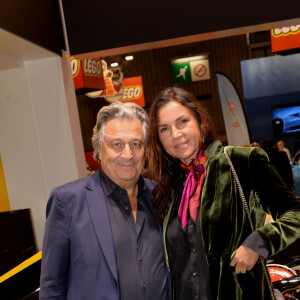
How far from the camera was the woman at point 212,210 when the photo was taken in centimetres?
154

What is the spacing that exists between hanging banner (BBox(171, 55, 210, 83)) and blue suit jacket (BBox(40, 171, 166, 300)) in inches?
517

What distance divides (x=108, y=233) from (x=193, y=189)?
1.46ft

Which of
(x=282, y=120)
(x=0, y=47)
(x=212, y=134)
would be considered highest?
(x=0, y=47)

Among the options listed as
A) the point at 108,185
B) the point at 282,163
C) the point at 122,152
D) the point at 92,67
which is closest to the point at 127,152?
the point at 122,152

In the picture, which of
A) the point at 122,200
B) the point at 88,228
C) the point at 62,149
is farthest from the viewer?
the point at 62,149

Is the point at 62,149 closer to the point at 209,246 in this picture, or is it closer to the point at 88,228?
the point at 88,228

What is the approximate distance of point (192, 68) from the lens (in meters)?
14.4

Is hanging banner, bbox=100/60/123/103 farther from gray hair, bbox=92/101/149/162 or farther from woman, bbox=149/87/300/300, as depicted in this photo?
woman, bbox=149/87/300/300

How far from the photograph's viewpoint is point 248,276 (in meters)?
1.64

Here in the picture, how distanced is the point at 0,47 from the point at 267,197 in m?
1.95

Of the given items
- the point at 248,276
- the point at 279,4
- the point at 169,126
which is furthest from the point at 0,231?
the point at 279,4

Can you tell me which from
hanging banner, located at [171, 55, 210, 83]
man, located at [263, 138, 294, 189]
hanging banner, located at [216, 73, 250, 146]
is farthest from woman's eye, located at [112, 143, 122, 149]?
hanging banner, located at [171, 55, 210, 83]

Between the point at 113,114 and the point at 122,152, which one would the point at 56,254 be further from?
the point at 113,114

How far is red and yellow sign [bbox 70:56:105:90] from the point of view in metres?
6.16
